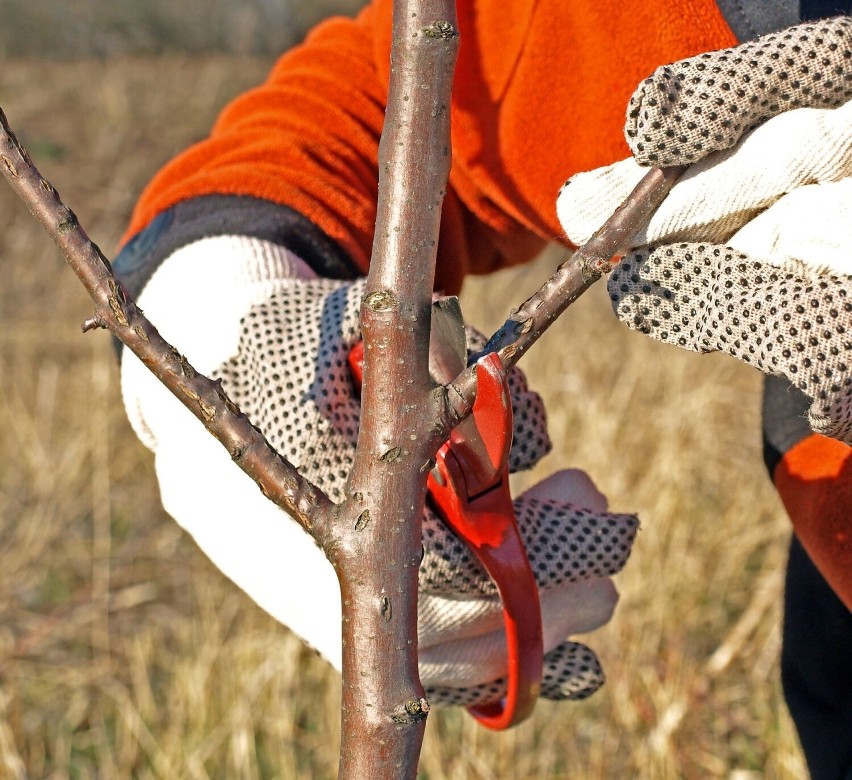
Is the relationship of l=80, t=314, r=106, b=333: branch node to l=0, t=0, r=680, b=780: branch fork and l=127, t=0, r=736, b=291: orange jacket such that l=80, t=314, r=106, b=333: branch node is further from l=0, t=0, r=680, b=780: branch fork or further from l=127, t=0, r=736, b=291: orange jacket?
l=127, t=0, r=736, b=291: orange jacket

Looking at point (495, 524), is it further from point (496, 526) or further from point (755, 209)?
point (755, 209)

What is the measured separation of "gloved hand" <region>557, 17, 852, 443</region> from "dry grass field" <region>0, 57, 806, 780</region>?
1408mm

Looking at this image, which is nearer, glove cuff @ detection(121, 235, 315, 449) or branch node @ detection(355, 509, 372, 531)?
branch node @ detection(355, 509, 372, 531)

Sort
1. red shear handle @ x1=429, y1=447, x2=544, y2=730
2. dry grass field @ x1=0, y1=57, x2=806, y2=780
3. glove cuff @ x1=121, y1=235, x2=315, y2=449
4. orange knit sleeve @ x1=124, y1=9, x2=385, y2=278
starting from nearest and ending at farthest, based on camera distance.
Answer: red shear handle @ x1=429, y1=447, x2=544, y2=730 < glove cuff @ x1=121, y1=235, x2=315, y2=449 < orange knit sleeve @ x1=124, y1=9, x2=385, y2=278 < dry grass field @ x1=0, y1=57, x2=806, y2=780

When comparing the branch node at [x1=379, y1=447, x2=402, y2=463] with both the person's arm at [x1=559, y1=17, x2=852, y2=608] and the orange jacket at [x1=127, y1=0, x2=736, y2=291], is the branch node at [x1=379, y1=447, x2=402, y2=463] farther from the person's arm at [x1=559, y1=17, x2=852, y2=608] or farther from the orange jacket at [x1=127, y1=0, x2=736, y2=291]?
the orange jacket at [x1=127, y1=0, x2=736, y2=291]

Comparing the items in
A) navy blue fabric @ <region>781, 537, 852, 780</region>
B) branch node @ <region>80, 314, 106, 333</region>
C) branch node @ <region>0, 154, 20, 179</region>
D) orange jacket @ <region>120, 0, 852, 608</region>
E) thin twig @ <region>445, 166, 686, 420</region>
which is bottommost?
navy blue fabric @ <region>781, 537, 852, 780</region>

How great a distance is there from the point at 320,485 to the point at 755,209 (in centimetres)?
37

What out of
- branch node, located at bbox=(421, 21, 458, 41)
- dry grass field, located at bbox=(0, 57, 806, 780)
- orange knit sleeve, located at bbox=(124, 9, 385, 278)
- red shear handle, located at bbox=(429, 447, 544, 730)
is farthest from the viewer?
dry grass field, located at bbox=(0, 57, 806, 780)

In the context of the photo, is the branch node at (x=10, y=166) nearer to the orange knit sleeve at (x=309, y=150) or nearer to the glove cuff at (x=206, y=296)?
the glove cuff at (x=206, y=296)

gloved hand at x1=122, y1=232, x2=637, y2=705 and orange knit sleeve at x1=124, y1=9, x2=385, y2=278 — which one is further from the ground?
orange knit sleeve at x1=124, y1=9, x2=385, y2=278

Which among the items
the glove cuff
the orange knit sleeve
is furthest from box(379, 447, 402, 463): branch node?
the orange knit sleeve

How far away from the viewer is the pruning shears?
68cm

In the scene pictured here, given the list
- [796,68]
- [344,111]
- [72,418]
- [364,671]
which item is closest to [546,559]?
[364,671]

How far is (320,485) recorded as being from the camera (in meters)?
0.78
